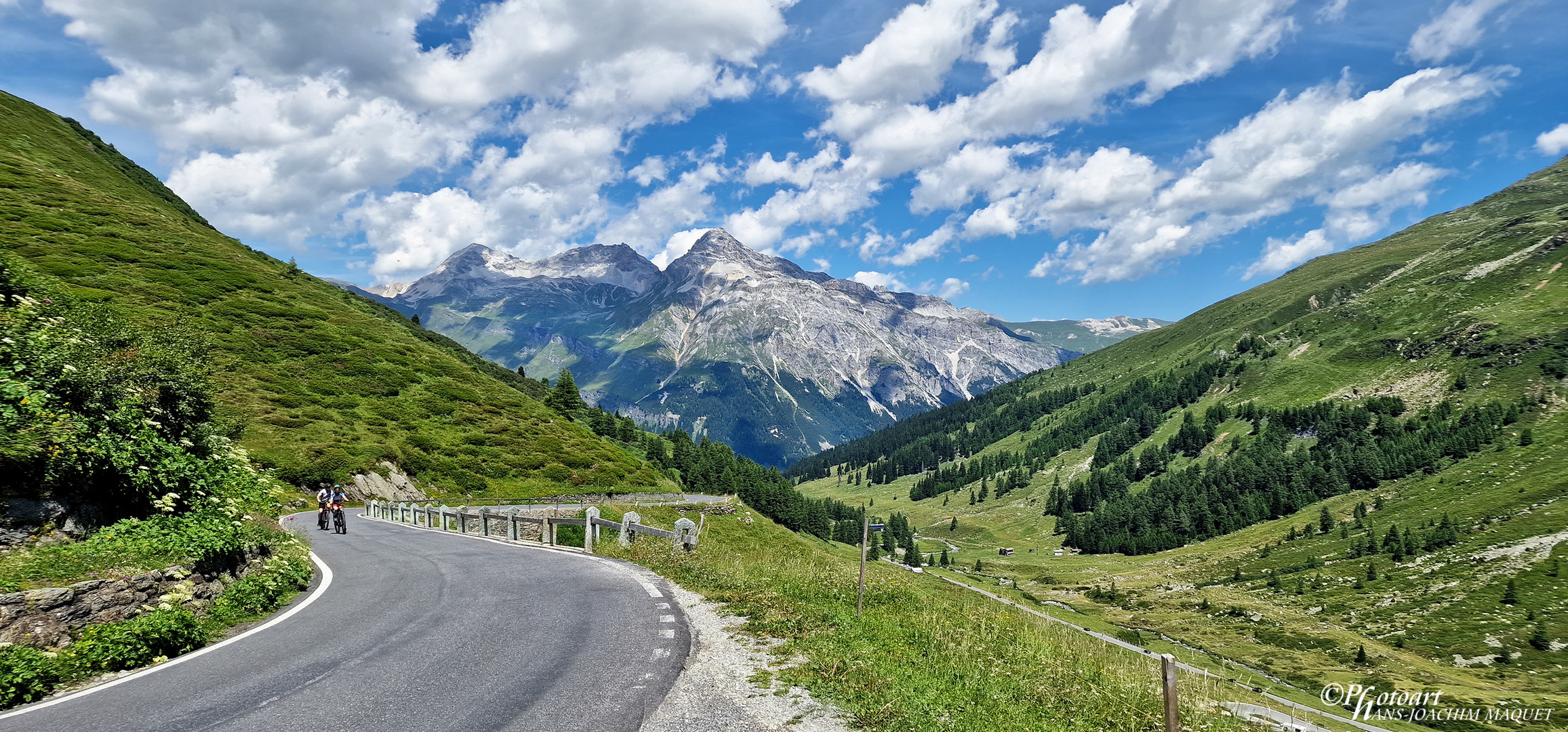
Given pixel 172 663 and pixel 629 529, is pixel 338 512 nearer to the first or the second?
pixel 629 529

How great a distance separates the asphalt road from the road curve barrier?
7.85 metres

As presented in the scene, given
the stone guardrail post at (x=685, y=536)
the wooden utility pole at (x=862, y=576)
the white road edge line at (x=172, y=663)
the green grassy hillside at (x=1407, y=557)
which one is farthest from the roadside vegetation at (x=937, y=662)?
the green grassy hillside at (x=1407, y=557)

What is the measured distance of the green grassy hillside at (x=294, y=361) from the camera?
64.1 metres

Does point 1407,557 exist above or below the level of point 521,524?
below

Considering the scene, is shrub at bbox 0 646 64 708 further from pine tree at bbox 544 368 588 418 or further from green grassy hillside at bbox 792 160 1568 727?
pine tree at bbox 544 368 588 418

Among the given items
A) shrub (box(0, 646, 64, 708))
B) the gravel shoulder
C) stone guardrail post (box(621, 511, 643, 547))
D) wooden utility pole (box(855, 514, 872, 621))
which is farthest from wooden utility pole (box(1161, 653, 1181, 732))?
stone guardrail post (box(621, 511, 643, 547))

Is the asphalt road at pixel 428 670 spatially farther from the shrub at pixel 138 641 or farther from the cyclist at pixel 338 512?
the cyclist at pixel 338 512

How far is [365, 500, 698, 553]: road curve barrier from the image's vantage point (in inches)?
1043

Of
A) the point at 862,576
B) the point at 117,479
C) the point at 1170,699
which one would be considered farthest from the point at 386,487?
the point at 1170,699

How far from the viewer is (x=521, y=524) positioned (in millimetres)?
40219

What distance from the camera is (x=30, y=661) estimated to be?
950cm

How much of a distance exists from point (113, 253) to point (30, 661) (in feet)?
344

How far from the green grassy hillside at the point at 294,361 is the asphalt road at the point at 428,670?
50743mm

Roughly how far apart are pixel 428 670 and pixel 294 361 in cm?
8577
